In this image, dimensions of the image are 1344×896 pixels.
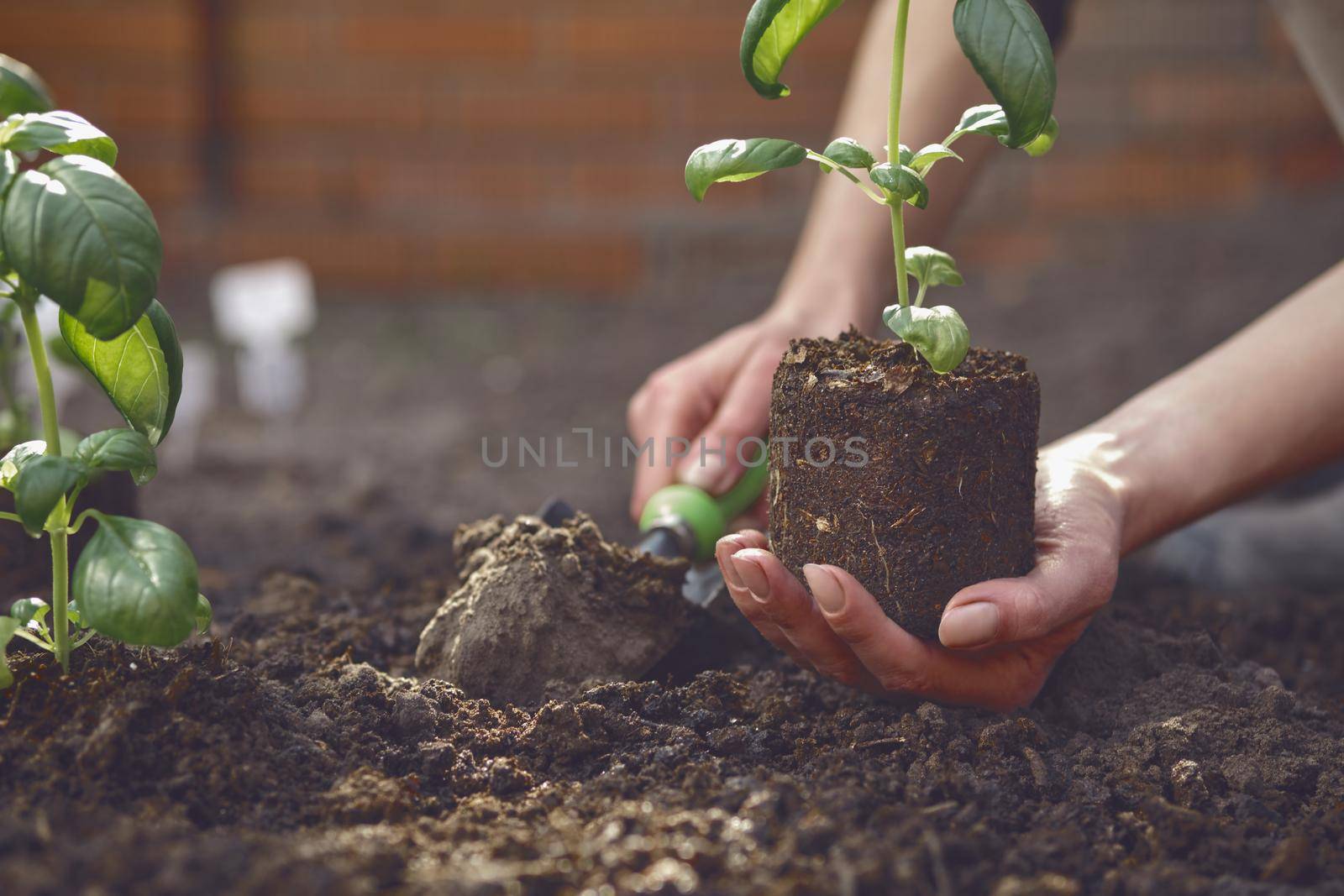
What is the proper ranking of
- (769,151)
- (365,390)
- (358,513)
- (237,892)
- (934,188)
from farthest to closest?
(365,390) → (358,513) → (934,188) → (769,151) → (237,892)

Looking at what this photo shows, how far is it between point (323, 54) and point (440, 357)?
1.47 meters

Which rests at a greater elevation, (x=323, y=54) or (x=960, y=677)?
(x=323, y=54)

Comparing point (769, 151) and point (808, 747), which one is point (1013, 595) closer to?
point (808, 747)

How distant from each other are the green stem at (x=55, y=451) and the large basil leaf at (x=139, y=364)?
5 cm

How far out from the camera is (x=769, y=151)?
1.02 meters

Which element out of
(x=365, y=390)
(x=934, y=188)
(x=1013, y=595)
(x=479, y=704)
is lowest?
(x=365, y=390)

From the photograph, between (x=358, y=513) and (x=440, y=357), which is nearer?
(x=358, y=513)

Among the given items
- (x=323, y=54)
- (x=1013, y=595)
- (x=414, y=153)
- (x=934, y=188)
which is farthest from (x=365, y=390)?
(x=1013, y=595)

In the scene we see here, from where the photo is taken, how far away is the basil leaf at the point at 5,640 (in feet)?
3.07

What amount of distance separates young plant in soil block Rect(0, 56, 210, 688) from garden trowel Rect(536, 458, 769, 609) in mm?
593

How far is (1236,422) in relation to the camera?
1392 mm

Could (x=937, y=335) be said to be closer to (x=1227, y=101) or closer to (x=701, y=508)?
(x=701, y=508)

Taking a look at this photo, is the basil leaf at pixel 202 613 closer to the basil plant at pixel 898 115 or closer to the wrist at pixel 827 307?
the basil plant at pixel 898 115

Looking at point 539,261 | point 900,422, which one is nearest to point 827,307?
point 900,422
